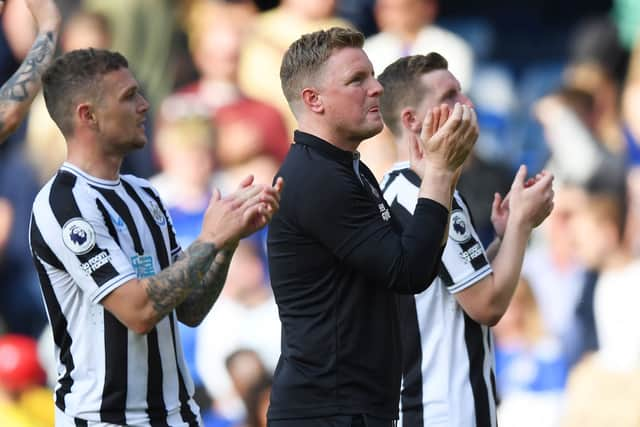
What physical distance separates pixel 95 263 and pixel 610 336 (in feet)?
13.8

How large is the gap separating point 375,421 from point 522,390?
3.80 meters

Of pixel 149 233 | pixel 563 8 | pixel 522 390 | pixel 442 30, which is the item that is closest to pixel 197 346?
pixel 522 390

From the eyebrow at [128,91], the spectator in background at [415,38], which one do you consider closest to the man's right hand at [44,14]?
the eyebrow at [128,91]

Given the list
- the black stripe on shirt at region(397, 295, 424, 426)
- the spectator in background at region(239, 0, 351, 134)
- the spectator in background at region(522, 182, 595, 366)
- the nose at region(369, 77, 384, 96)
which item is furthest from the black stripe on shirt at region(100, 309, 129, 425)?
the spectator in background at region(239, 0, 351, 134)

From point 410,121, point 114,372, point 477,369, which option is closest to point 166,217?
point 114,372

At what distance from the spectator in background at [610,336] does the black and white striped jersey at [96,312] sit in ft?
12.3

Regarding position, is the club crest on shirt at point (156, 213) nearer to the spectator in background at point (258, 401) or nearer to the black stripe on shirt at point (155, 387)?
the black stripe on shirt at point (155, 387)

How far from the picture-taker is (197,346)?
7574 millimetres

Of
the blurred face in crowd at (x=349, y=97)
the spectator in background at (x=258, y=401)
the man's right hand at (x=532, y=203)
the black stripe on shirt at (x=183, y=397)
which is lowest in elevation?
the spectator in background at (x=258, y=401)

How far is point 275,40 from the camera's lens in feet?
24.8

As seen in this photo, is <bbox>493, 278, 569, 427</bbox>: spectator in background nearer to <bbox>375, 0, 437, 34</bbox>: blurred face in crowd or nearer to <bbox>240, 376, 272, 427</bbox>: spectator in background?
<bbox>240, 376, 272, 427</bbox>: spectator in background

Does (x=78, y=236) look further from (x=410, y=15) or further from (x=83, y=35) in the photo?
(x=83, y=35)

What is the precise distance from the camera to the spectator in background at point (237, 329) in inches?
297

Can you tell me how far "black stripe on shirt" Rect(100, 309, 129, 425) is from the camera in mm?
3645
